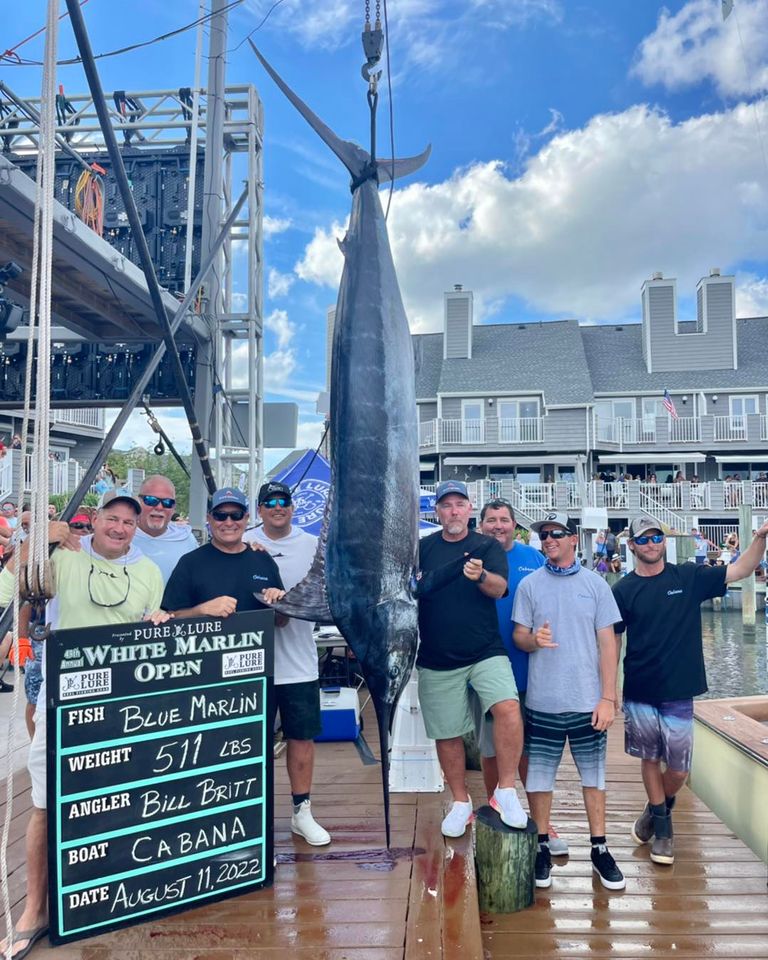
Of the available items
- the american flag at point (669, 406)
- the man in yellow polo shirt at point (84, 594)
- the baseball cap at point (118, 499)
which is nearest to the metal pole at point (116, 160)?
the baseball cap at point (118, 499)

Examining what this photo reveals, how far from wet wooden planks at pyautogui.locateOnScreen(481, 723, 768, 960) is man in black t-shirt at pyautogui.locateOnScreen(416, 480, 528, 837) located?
1.15 ft

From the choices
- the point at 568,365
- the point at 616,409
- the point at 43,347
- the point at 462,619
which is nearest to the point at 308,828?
the point at 462,619

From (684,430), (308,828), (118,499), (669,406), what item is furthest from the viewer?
(684,430)

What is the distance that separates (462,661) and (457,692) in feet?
0.40

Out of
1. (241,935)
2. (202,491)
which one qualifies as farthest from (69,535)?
(202,491)

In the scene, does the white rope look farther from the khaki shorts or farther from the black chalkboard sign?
the khaki shorts

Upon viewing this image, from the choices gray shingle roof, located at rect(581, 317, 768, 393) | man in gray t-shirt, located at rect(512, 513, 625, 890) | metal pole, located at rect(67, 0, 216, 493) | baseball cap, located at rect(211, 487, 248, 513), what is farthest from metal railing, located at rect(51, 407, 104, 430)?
man in gray t-shirt, located at rect(512, 513, 625, 890)

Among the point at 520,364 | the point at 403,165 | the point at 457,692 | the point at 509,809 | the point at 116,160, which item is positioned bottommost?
the point at 509,809

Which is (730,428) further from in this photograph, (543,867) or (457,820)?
(457,820)

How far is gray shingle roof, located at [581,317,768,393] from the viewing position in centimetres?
2342

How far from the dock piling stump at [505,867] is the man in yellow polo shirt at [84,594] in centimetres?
143

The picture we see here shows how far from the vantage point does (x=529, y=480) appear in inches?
940

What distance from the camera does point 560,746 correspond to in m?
2.78

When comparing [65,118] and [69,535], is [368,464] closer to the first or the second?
[69,535]
